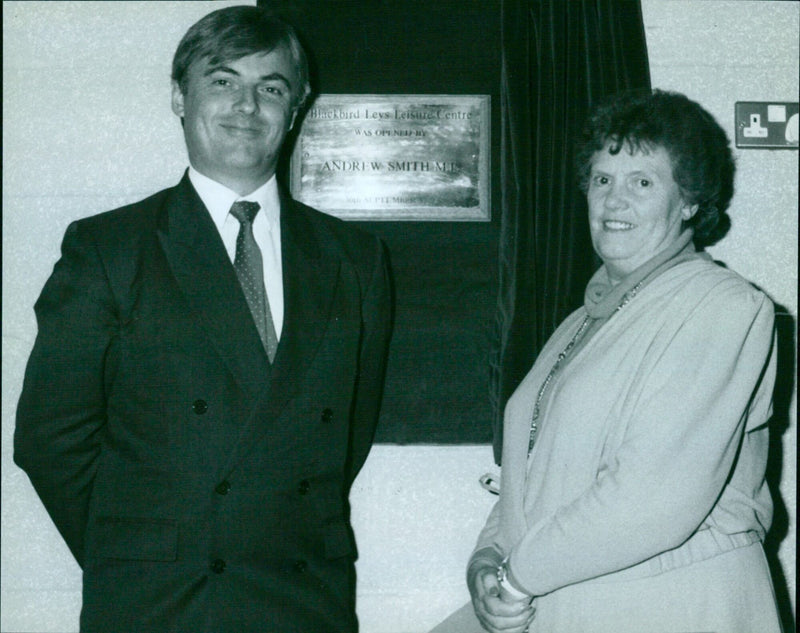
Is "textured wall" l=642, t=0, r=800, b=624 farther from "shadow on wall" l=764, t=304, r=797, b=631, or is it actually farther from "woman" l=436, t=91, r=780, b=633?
"woman" l=436, t=91, r=780, b=633

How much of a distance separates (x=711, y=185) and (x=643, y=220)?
0.15m

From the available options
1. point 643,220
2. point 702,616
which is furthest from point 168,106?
point 702,616

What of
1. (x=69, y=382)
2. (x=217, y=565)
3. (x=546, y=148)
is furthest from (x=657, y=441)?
(x=69, y=382)

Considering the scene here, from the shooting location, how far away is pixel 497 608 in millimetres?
1437

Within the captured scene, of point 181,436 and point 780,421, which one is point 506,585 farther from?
point 780,421

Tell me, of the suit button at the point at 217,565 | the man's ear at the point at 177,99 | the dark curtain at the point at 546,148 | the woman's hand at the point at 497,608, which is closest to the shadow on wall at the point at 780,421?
the dark curtain at the point at 546,148

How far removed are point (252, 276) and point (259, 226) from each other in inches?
5.0

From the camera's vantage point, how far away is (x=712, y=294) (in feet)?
4.35

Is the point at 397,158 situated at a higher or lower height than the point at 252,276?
higher

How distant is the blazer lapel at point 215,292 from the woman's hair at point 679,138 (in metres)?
0.77

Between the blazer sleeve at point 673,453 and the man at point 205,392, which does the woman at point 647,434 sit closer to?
the blazer sleeve at point 673,453

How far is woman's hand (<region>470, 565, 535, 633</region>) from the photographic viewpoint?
4.67 feet

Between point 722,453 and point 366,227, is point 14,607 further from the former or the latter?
point 722,453

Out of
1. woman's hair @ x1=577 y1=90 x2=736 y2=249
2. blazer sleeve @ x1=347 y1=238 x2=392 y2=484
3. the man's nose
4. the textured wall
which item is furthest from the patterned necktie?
the textured wall
